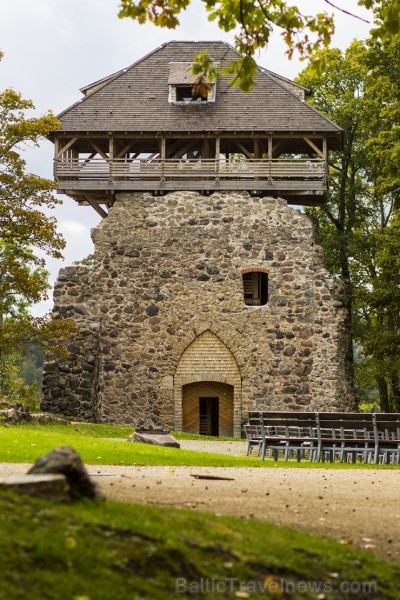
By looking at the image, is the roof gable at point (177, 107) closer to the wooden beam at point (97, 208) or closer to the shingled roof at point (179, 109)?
the shingled roof at point (179, 109)

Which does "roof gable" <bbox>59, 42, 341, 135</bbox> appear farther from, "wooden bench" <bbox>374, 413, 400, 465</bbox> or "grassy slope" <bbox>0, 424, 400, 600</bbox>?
"grassy slope" <bbox>0, 424, 400, 600</bbox>

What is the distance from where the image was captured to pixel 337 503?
11.6 metres

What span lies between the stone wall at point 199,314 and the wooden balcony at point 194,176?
1.93ft

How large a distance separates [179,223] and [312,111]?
6.31 meters

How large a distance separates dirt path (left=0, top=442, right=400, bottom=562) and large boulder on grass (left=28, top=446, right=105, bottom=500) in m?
1.33

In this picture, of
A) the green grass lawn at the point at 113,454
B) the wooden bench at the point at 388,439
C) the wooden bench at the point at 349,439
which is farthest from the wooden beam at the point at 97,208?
the wooden bench at the point at 388,439

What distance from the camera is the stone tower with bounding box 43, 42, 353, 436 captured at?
1341 inches

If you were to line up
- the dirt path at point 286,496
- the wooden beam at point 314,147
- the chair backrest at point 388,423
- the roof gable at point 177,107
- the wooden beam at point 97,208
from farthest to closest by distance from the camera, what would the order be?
the wooden beam at point 97,208, the roof gable at point 177,107, the wooden beam at point 314,147, the chair backrest at point 388,423, the dirt path at point 286,496

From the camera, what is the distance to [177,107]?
36.8 m

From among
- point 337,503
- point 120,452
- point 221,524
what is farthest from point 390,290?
point 221,524

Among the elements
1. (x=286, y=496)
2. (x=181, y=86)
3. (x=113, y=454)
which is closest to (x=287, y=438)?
(x=113, y=454)

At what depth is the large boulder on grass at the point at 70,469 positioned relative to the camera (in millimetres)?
8336

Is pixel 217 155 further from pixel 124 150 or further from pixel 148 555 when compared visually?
pixel 148 555

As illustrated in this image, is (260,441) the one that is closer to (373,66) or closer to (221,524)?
(221,524)
